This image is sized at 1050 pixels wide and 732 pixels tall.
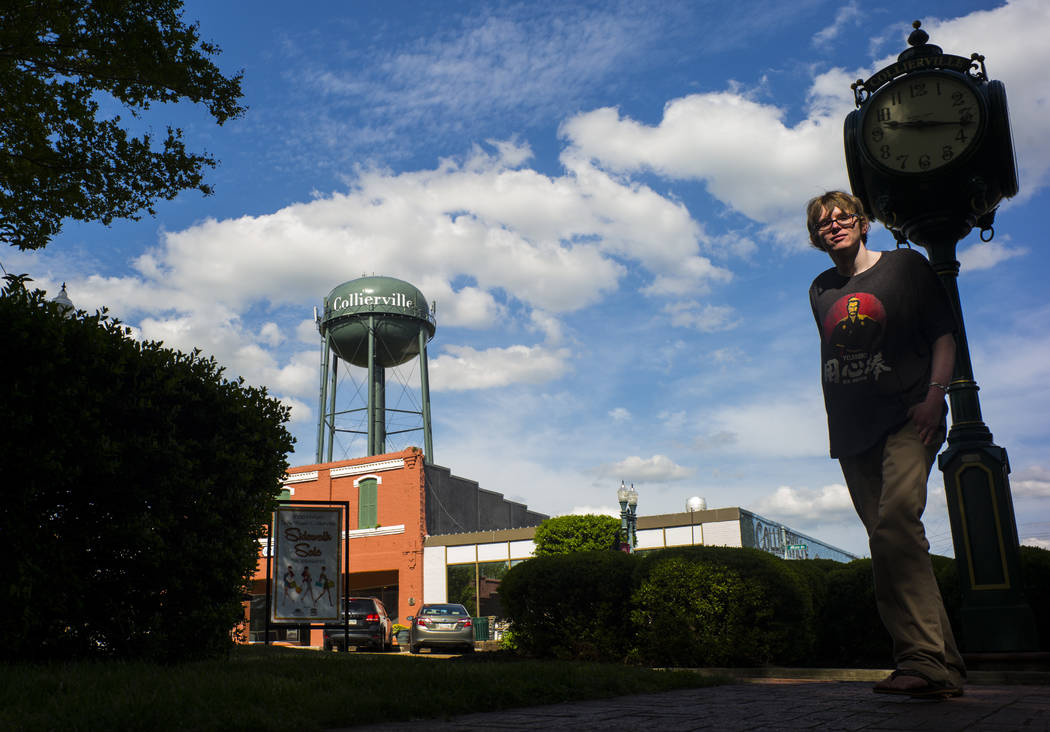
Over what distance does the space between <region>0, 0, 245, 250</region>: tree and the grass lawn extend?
7.13m

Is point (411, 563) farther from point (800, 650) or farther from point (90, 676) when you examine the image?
point (90, 676)

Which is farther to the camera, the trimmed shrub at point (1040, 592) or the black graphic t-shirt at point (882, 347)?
the trimmed shrub at point (1040, 592)

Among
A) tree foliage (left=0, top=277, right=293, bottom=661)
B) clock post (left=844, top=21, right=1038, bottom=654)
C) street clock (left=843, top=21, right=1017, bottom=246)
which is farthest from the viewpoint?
tree foliage (left=0, top=277, right=293, bottom=661)

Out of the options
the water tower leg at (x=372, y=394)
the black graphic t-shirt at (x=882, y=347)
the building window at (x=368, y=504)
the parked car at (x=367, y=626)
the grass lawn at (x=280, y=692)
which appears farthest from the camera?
the water tower leg at (x=372, y=394)

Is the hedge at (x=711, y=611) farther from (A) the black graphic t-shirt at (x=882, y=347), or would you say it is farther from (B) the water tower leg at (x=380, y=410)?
(B) the water tower leg at (x=380, y=410)

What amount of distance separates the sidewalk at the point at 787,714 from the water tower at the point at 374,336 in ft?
127

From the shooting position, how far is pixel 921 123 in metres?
6.12

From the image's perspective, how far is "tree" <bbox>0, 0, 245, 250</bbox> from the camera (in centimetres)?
979

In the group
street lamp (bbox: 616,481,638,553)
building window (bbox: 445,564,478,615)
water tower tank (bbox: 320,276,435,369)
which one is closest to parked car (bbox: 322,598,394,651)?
street lamp (bbox: 616,481,638,553)

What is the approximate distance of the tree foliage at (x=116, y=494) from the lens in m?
6.08

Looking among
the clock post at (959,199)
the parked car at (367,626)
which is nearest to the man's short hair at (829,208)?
the clock post at (959,199)

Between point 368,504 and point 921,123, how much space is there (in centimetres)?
3526

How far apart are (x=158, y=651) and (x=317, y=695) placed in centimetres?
309

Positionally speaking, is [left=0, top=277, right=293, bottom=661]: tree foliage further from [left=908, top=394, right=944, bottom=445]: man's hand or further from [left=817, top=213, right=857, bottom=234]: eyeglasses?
[left=908, top=394, right=944, bottom=445]: man's hand
